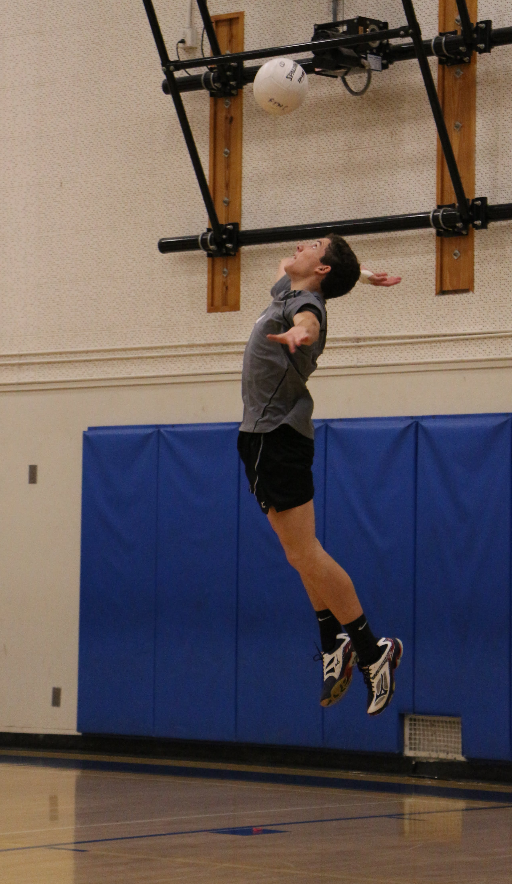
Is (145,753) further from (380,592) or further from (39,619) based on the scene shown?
(380,592)

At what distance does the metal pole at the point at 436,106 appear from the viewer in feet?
25.0

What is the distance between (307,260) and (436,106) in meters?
2.84

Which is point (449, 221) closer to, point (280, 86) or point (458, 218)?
point (458, 218)

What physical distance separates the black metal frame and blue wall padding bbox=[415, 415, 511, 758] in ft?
4.18

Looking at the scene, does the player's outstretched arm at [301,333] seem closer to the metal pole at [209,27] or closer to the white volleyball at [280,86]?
the white volleyball at [280,86]

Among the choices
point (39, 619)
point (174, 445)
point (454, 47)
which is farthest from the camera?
point (39, 619)

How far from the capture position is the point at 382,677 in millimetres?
5441

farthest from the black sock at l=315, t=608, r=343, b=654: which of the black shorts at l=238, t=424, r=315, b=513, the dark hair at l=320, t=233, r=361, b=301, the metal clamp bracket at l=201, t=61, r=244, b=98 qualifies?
the metal clamp bracket at l=201, t=61, r=244, b=98

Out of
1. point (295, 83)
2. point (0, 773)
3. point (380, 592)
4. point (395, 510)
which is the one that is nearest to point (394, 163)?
point (295, 83)

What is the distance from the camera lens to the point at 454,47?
26.0 ft

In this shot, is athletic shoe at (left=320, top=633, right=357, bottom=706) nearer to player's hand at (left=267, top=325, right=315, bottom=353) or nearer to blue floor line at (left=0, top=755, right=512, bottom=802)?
player's hand at (left=267, top=325, right=315, bottom=353)

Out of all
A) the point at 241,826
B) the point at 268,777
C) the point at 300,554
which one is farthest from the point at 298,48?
the point at 241,826

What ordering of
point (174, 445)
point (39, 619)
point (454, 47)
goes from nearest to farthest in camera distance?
point (454, 47) < point (174, 445) < point (39, 619)

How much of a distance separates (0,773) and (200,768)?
1258 millimetres
